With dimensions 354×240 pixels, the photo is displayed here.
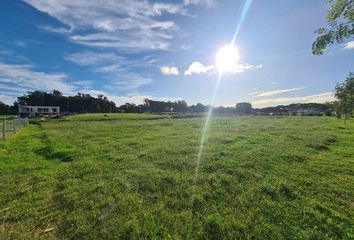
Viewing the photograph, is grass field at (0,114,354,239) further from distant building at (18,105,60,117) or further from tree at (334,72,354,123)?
distant building at (18,105,60,117)

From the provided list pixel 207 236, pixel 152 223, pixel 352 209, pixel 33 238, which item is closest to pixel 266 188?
pixel 352 209

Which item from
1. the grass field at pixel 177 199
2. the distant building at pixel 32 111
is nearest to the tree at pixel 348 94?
the grass field at pixel 177 199

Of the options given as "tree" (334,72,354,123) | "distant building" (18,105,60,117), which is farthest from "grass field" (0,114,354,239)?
"distant building" (18,105,60,117)

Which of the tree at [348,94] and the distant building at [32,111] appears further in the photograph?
the distant building at [32,111]

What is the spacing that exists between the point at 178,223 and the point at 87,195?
2.61m

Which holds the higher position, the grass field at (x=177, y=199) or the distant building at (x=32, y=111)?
the distant building at (x=32, y=111)

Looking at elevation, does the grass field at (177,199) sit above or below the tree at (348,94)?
below

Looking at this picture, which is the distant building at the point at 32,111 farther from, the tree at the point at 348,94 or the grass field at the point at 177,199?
the tree at the point at 348,94

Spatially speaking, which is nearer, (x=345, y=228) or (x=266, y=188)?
(x=345, y=228)

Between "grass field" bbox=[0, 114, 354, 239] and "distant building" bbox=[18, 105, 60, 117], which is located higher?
"distant building" bbox=[18, 105, 60, 117]

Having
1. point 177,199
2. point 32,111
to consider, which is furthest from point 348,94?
point 32,111

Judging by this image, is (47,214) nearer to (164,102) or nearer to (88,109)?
(88,109)

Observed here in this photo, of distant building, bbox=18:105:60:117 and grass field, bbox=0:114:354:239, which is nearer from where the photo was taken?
grass field, bbox=0:114:354:239

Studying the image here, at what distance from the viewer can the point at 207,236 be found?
3377 millimetres
